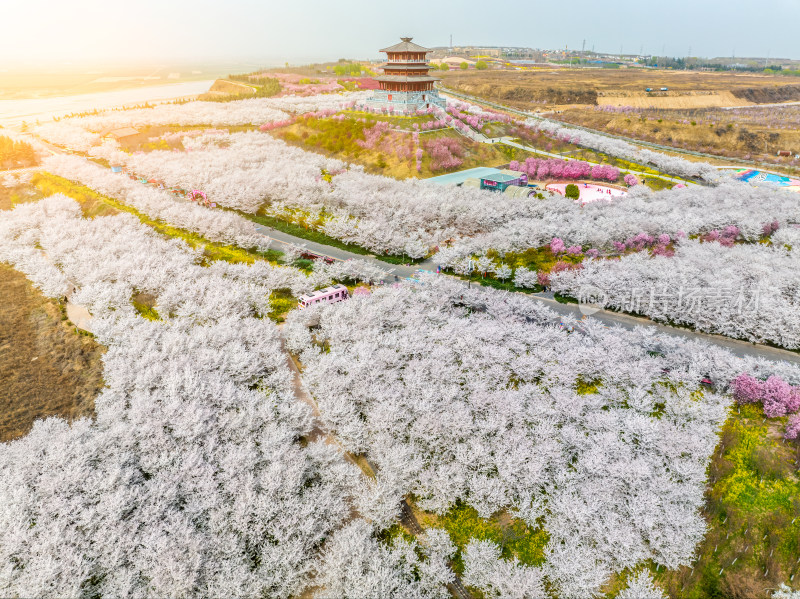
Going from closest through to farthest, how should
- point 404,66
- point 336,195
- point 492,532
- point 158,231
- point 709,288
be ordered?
1. point 492,532
2. point 709,288
3. point 158,231
4. point 336,195
5. point 404,66

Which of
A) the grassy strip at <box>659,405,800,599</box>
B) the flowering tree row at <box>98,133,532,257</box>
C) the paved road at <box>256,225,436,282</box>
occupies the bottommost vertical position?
the grassy strip at <box>659,405,800,599</box>

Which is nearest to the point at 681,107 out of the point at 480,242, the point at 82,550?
the point at 480,242

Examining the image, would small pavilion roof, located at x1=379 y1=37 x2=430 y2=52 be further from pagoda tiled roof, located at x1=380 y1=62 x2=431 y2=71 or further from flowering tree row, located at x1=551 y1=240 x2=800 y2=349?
flowering tree row, located at x1=551 y1=240 x2=800 y2=349

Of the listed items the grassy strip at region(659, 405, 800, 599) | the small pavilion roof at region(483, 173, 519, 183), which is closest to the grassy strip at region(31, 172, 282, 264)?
the small pavilion roof at region(483, 173, 519, 183)

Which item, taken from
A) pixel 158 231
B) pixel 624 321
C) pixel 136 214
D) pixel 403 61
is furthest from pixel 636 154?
pixel 136 214

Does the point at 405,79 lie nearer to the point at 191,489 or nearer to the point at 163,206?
the point at 163,206

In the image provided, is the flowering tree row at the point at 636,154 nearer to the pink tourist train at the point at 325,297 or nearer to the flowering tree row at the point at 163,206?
the flowering tree row at the point at 163,206
